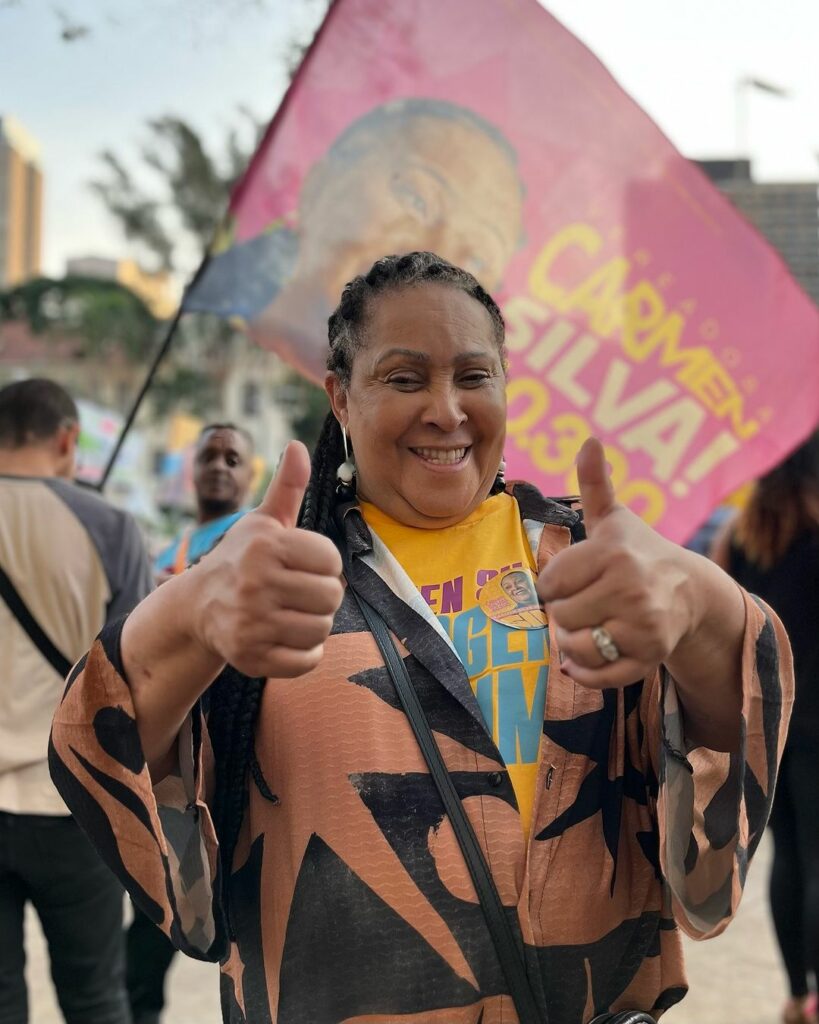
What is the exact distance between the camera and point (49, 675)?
9.46 ft

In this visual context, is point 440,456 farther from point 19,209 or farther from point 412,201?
point 19,209

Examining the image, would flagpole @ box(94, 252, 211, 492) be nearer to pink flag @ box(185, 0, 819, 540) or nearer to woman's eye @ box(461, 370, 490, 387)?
pink flag @ box(185, 0, 819, 540)

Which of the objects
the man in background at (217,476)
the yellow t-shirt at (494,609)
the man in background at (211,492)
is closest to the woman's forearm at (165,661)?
the yellow t-shirt at (494,609)

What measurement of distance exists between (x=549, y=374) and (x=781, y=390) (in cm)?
76

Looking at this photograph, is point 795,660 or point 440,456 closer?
point 440,456

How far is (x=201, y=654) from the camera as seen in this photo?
1.16 meters

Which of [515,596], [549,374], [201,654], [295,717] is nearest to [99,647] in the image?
[201,654]

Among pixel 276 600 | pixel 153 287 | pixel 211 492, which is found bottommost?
pixel 276 600

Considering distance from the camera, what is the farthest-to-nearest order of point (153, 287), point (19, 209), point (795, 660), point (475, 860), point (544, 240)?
point (19, 209) < point (153, 287) < point (544, 240) < point (795, 660) < point (475, 860)

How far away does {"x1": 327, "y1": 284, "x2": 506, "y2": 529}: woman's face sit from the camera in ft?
4.92

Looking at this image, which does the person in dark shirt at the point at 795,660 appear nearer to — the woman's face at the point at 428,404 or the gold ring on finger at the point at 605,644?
the woman's face at the point at 428,404

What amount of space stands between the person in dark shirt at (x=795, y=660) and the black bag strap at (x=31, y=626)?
200 centimetres

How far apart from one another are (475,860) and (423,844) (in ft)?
0.21

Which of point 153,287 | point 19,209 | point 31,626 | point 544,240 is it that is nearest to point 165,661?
point 31,626
